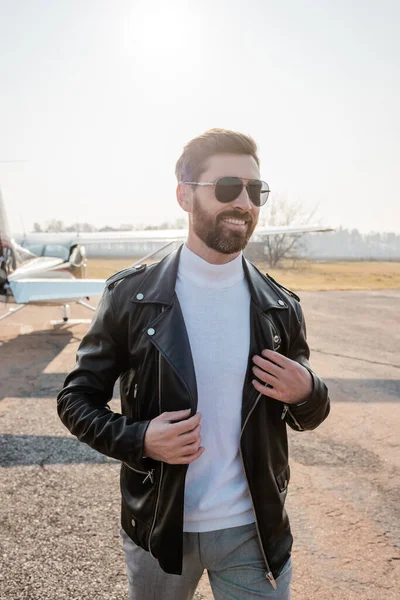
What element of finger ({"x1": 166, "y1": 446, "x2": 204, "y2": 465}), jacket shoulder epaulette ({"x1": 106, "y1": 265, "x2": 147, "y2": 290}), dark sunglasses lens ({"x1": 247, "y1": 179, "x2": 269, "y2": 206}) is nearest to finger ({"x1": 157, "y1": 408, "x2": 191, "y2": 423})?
finger ({"x1": 166, "y1": 446, "x2": 204, "y2": 465})

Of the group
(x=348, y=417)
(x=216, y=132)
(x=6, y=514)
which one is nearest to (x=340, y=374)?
(x=348, y=417)

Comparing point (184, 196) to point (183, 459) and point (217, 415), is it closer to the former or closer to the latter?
point (217, 415)

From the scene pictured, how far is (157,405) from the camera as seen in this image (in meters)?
1.49

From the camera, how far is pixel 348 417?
556 centimetres

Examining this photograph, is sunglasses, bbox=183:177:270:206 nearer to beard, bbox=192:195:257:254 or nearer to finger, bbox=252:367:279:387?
beard, bbox=192:195:257:254

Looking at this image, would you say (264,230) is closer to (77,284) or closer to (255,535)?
(77,284)

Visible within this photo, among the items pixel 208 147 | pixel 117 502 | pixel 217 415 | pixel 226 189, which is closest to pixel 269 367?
pixel 217 415

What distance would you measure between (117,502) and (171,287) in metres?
2.60

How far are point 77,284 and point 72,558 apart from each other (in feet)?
25.4

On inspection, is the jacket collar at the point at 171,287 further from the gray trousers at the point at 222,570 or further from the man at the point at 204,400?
the gray trousers at the point at 222,570

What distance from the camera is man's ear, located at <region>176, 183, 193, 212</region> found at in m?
1.58

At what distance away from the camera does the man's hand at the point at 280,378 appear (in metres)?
1.47

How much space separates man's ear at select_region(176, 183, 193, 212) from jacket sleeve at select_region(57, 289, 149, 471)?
38cm

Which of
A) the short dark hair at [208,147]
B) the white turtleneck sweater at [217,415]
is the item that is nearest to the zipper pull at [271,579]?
the white turtleneck sweater at [217,415]
